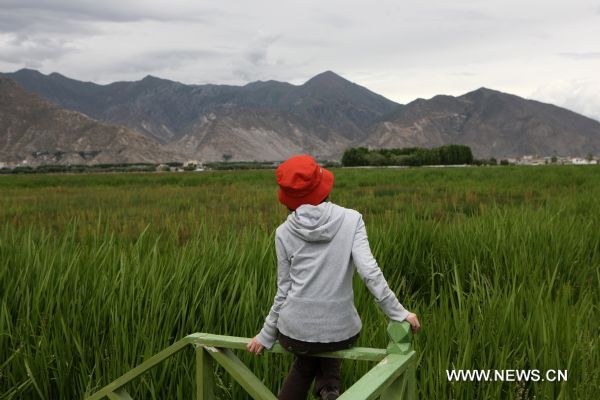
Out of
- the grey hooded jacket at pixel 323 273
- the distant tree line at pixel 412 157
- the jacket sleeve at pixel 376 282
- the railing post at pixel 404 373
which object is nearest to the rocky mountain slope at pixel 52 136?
the distant tree line at pixel 412 157

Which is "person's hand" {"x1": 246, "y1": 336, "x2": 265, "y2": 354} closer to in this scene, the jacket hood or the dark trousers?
the dark trousers

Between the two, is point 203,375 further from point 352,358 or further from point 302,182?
point 302,182

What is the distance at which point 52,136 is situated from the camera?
162m

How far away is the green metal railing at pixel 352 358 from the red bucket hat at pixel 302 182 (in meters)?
0.51

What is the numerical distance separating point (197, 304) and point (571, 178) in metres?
21.1

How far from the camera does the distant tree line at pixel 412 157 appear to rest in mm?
100062

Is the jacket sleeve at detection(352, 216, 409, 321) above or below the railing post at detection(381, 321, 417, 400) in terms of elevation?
above

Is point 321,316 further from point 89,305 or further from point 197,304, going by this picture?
point 89,305

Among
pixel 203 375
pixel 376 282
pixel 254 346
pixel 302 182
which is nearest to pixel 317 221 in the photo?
pixel 302 182

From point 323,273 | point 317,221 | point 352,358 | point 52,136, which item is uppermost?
point 317,221

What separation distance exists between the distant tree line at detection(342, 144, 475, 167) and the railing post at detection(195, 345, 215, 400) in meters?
97.6

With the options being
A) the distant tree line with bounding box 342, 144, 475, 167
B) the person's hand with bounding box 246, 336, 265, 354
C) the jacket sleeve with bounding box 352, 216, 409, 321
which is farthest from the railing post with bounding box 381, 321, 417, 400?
the distant tree line with bounding box 342, 144, 475, 167

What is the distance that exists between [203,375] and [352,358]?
470 mm

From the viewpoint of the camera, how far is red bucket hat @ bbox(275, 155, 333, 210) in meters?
1.88
